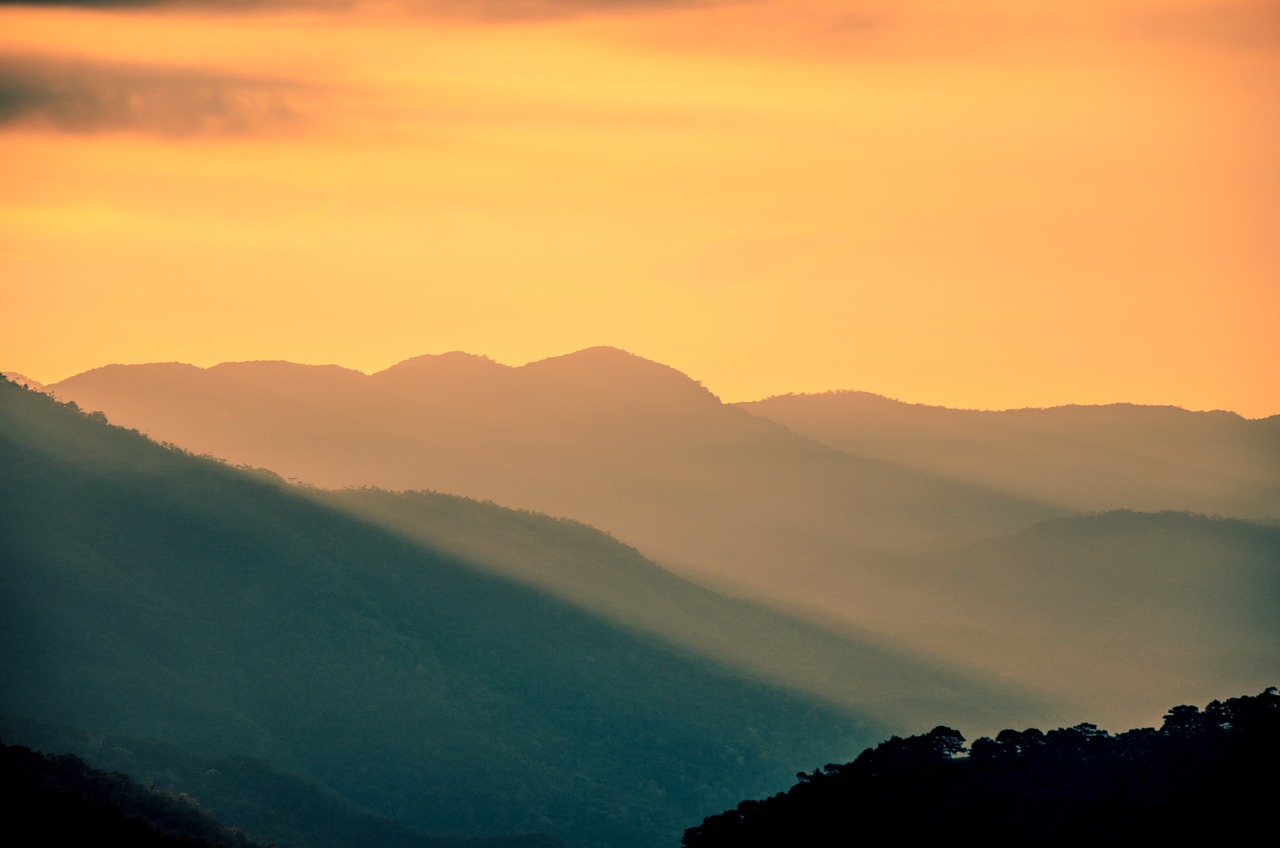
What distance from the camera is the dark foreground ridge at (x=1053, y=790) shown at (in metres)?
60.4

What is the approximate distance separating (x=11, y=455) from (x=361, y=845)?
7098 cm

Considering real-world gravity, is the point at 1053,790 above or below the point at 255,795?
above

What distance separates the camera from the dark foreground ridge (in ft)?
198

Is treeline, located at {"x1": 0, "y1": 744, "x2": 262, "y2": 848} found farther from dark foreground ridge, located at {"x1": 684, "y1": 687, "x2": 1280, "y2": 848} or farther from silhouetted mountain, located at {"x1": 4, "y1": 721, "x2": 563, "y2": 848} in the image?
silhouetted mountain, located at {"x1": 4, "y1": 721, "x2": 563, "y2": 848}

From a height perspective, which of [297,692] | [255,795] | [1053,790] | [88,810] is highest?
[297,692]

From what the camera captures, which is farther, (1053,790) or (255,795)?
(255,795)

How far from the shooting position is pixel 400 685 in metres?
191

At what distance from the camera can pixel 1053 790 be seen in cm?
6600

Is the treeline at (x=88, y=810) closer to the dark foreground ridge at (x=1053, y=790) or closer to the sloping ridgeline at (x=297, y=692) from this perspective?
the dark foreground ridge at (x=1053, y=790)

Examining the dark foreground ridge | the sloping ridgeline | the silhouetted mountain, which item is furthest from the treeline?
the sloping ridgeline

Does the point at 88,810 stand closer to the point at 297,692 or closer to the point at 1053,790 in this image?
the point at 1053,790

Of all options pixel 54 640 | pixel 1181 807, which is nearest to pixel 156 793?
pixel 1181 807

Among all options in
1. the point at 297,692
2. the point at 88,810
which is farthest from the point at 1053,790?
the point at 297,692

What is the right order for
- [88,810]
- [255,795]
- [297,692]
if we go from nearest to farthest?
[88,810] < [255,795] < [297,692]
